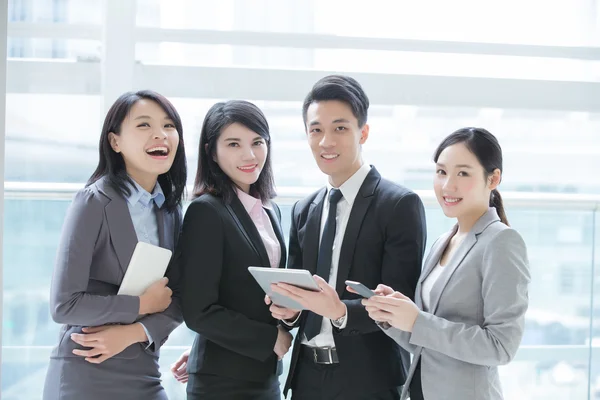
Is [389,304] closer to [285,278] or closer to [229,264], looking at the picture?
[285,278]

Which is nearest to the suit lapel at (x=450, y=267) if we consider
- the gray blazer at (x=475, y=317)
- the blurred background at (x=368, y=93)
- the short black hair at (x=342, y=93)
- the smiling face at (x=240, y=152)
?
the gray blazer at (x=475, y=317)

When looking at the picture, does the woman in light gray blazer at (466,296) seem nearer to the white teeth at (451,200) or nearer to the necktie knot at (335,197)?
the white teeth at (451,200)

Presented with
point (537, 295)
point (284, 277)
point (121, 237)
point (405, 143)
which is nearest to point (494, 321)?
point (284, 277)

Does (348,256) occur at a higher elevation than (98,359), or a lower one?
higher

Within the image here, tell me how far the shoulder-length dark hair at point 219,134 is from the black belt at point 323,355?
626 millimetres

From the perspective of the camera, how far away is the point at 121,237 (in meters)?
2.31

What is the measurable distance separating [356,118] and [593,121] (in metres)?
2.65

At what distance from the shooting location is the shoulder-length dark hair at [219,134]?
2.46 meters

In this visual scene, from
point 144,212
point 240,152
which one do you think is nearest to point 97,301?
point 144,212

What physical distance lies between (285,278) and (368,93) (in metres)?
2.25

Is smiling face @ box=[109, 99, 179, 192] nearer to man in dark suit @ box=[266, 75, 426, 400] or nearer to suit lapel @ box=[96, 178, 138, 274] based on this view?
suit lapel @ box=[96, 178, 138, 274]

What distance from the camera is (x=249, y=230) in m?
2.42

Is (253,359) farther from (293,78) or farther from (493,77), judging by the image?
(493,77)

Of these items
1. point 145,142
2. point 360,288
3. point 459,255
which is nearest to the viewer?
point 360,288
